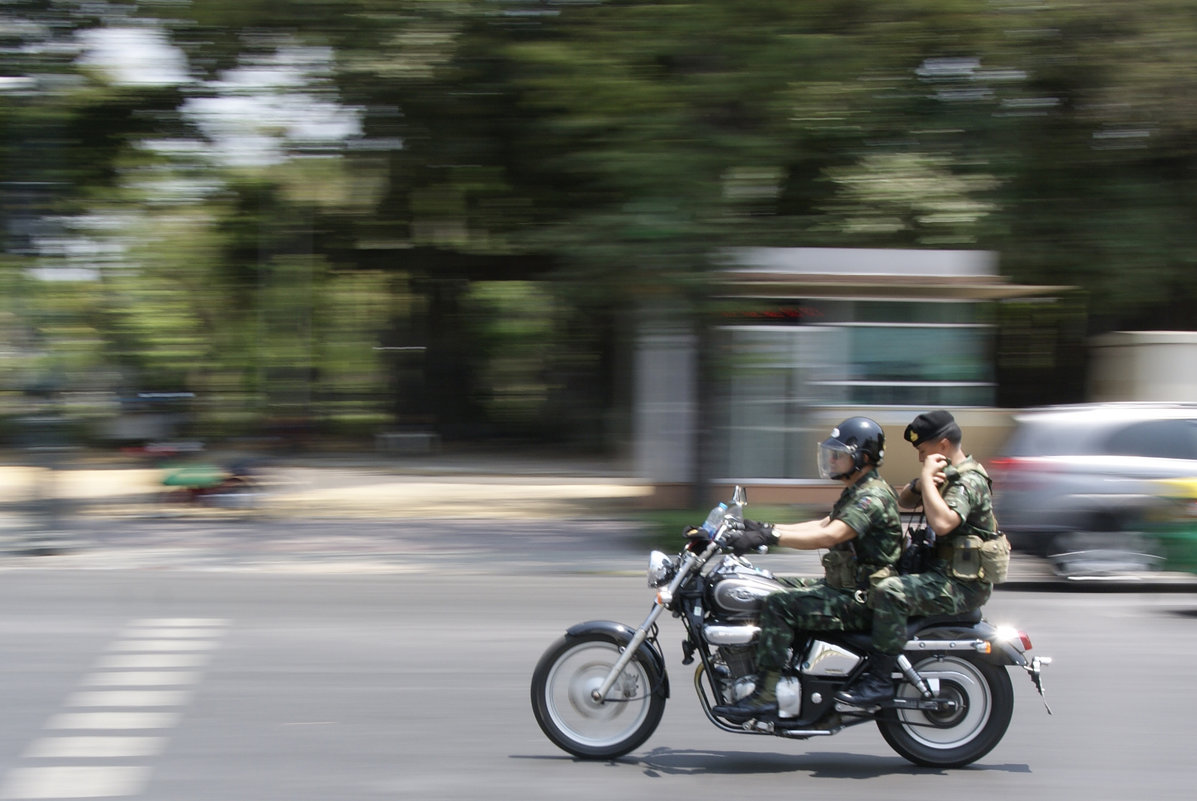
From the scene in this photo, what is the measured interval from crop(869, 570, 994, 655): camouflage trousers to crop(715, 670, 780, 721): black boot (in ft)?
1.57

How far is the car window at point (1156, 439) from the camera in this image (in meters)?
10.8

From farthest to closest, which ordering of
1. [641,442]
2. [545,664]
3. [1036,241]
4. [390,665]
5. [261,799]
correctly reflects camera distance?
[1036,241] → [641,442] → [390,665] → [545,664] → [261,799]

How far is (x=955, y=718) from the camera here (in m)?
5.54

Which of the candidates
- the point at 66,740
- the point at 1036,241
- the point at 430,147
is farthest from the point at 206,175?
the point at 66,740

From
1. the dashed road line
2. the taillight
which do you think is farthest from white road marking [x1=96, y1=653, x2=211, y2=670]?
the taillight

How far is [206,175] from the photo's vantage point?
1802 centimetres

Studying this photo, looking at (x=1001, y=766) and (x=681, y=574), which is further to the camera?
(x=1001, y=766)

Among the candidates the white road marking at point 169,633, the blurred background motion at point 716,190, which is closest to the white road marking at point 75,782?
the white road marking at point 169,633

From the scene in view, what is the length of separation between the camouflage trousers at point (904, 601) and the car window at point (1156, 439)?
243 inches

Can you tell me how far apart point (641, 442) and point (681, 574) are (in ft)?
32.2

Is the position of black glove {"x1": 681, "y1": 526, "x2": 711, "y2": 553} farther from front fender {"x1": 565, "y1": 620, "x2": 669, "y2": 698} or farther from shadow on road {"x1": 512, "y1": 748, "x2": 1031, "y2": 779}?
shadow on road {"x1": 512, "y1": 748, "x2": 1031, "y2": 779}

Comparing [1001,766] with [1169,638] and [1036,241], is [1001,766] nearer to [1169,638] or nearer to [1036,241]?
[1169,638]

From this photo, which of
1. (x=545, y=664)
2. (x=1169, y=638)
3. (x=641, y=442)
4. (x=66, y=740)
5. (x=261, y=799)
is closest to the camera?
(x=261, y=799)

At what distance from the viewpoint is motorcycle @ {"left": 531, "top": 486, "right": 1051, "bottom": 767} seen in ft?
17.6
